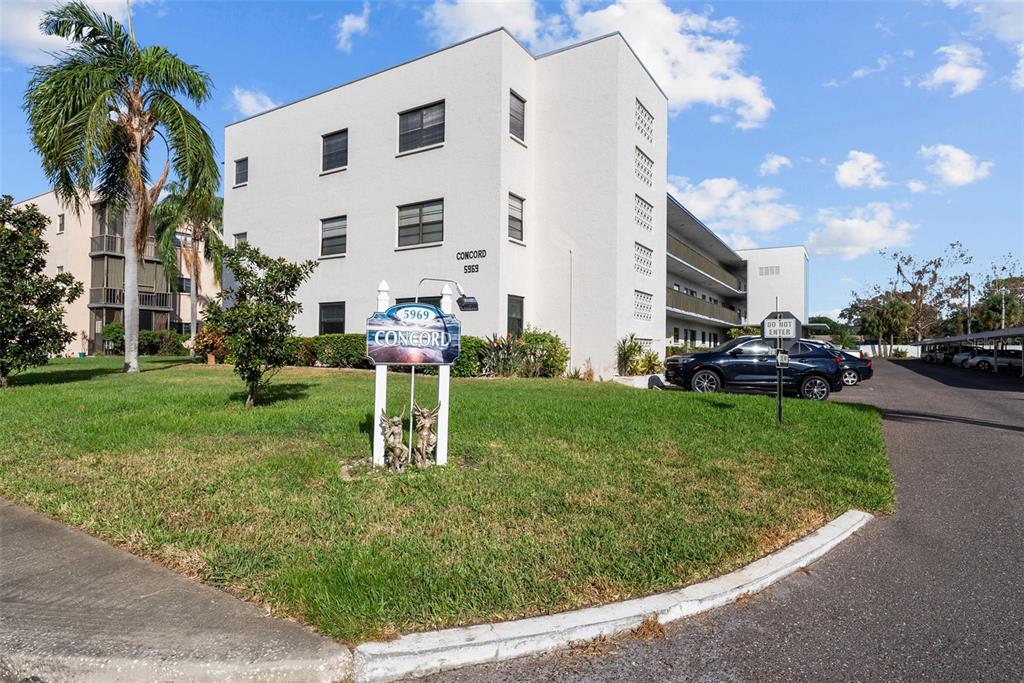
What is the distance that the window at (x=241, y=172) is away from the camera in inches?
953

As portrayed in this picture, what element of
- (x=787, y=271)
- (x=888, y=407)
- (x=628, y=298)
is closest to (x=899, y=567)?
(x=888, y=407)

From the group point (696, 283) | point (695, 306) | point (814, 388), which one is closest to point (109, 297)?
point (695, 306)

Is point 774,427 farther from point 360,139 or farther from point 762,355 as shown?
point 360,139

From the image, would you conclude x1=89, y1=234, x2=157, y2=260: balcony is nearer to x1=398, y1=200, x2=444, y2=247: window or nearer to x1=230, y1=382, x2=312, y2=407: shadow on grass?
x1=398, y1=200, x2=444, y2=247: window

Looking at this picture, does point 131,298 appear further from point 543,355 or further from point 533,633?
point 533,633

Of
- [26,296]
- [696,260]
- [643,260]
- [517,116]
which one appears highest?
[517,116]

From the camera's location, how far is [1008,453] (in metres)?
7.93

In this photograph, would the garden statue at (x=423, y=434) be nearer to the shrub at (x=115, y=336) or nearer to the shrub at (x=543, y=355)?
the shrub at (x=543, y=355)

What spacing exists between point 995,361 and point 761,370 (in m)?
28.2

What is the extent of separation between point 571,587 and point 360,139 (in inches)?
784

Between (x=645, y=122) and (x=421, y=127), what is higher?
(x=645, y=122)

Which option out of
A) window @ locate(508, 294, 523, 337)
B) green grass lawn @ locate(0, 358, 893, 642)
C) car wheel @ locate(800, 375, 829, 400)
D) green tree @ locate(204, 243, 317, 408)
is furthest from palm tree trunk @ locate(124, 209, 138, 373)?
car wheel @ locate(800, 375, 829, 400)

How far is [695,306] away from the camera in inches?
1296

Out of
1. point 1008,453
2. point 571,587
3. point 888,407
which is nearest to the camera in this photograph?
point 571,587
